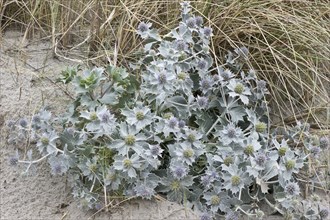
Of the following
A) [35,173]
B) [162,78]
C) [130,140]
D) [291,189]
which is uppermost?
[162,78]

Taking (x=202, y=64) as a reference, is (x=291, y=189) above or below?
below

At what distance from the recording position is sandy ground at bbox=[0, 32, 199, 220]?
1.86 m

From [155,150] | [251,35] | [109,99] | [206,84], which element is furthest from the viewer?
[251,35]

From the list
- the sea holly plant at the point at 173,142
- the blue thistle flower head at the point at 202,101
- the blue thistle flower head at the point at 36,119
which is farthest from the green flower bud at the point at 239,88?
the blue thistle flower head at the point at 36,119

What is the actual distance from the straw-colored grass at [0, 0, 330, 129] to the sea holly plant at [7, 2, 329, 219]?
0.21 meters

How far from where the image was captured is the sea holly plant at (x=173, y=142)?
72.6 inches

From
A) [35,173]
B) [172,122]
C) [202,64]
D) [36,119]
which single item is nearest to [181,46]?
[202,64]

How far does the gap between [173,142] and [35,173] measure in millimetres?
495

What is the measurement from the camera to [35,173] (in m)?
2.02

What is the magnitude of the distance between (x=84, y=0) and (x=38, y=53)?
350 mm

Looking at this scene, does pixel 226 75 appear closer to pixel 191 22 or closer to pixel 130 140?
pixel 191 22

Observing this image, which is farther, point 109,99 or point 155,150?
point 109,99

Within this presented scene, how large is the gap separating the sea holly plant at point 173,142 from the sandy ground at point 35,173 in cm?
5

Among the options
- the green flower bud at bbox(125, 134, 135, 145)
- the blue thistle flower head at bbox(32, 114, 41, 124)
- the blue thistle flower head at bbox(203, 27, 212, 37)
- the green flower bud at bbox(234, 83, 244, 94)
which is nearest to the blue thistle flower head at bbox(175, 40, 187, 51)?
the blue thistle flower head at bbox(203, 27, 212, 37)
